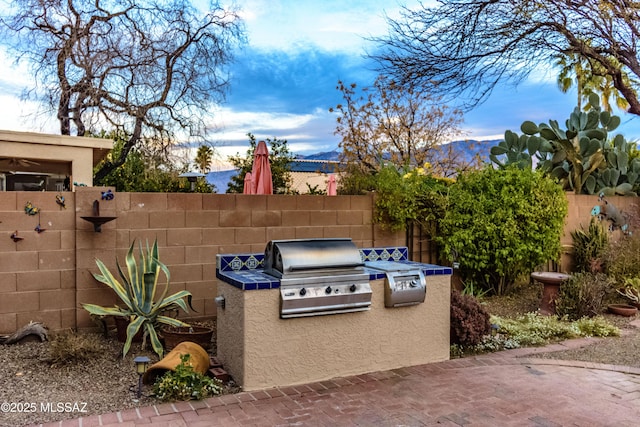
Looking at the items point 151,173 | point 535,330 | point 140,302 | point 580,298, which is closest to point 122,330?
point 140,302

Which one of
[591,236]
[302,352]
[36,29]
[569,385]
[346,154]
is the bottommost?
[569,385]

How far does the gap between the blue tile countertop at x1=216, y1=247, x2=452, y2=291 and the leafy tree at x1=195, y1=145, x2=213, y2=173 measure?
30.6ft

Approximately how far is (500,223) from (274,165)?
7756 mm

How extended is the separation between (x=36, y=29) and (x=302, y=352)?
12.4 metres

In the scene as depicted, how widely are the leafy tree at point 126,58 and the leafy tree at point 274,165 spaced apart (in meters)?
1.55

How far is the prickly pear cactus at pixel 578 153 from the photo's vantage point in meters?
10.9

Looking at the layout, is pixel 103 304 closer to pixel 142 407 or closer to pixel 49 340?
pixel 49 340

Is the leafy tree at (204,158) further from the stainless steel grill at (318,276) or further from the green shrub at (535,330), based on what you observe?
the stainless steel grill at (318,276)

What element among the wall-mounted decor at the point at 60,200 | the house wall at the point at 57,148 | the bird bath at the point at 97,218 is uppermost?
the house wall at the point at 57,148

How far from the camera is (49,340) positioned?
5.54 meters

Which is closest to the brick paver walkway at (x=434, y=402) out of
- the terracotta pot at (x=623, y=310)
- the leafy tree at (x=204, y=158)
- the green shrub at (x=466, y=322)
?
the green shrub at (x=466, y=322)

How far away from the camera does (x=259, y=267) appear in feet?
16.8

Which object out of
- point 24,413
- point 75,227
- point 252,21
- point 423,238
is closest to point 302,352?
point 24,413

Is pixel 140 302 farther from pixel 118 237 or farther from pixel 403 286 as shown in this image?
pixel 403 286
